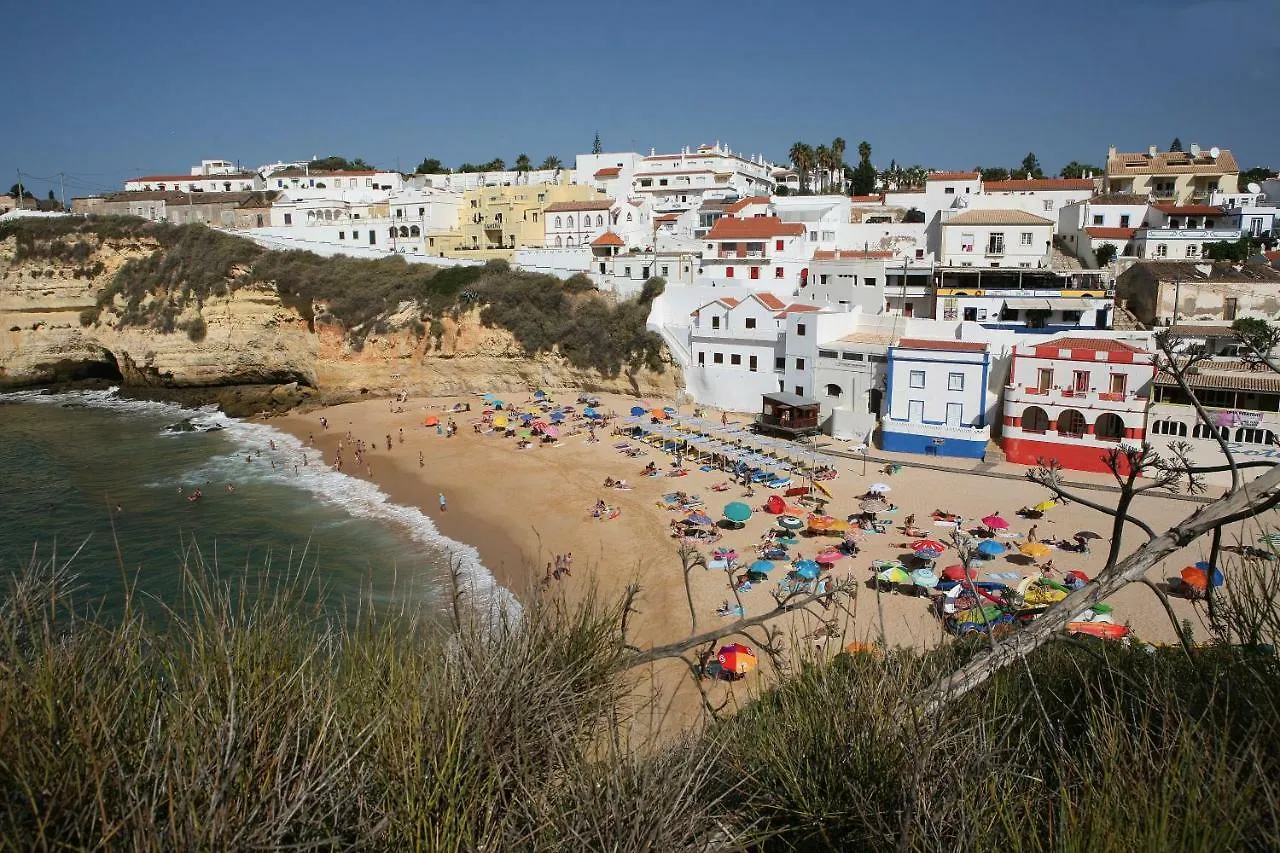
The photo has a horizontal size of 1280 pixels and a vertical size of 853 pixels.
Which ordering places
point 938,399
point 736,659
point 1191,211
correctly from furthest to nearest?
point 1191,211
point 938,399
point 736,659

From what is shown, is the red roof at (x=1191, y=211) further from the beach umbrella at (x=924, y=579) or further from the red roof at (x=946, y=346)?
the beach umbrella at (x=924, y=579)

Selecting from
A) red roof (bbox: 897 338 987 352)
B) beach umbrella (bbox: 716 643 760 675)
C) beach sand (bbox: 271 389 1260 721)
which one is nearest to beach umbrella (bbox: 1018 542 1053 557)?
beach sand (bbox: 271 389 1260 721)

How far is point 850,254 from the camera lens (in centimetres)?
4878

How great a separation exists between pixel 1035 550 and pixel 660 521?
11.1 m

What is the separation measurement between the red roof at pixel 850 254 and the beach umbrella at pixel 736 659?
33.3m

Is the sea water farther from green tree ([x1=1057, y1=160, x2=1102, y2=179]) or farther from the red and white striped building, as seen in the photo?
green tree ([x1=1057, y1=160, x2=1102, y2=179])

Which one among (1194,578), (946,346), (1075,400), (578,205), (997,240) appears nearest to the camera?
(1194,578)

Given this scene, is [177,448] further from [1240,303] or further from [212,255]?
[1240,303]

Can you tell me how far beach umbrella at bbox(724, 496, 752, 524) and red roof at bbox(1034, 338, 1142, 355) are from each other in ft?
45.5

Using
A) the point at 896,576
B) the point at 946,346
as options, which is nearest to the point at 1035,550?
the point at 896,576

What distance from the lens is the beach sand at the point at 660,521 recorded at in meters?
19.2

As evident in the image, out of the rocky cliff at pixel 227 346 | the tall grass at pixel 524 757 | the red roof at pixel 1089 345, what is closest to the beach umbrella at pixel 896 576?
the tall grass at pixel 524 757

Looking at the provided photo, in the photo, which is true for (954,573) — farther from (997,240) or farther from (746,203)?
(746,203)

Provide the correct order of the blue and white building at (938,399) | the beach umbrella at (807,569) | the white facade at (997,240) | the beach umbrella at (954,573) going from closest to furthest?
the beach umbrella at (954,573)
the beach umbrella at (807,569)
the blue and white building at (938,399)
the white facade at (997,240)
